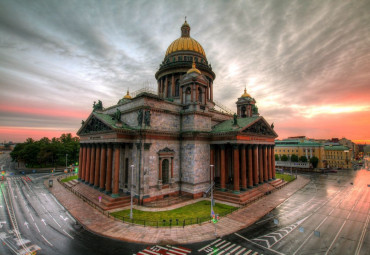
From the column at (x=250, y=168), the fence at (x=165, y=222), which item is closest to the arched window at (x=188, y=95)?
the column at (x=250, y=168)

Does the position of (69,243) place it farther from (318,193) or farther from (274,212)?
(318,193)

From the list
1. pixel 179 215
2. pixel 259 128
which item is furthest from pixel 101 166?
pixel 259 128

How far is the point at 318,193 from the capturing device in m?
38.2

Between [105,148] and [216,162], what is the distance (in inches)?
895

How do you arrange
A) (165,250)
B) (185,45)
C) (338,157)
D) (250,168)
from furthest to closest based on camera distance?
(338,157) < (185,45) < (250,168) < (165,250)

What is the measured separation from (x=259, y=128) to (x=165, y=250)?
29.9 m

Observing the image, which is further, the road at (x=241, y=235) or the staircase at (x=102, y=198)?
the staircase at (x=102, y=198)

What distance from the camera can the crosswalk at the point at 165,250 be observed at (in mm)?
16188

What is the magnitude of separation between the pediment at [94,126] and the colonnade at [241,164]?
20.2m

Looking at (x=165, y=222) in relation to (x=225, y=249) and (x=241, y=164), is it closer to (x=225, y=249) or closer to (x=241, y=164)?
(x=225, y=249)

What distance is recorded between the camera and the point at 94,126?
3638 centimetres

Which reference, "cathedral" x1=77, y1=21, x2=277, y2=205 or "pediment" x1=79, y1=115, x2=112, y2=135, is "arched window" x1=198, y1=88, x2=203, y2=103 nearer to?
"cathedral" x1=77, y1=21, x2=277, y2=205

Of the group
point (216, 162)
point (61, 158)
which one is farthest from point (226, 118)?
point (61, 158)

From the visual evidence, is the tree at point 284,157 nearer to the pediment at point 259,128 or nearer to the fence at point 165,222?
the pediment at point 259,128
